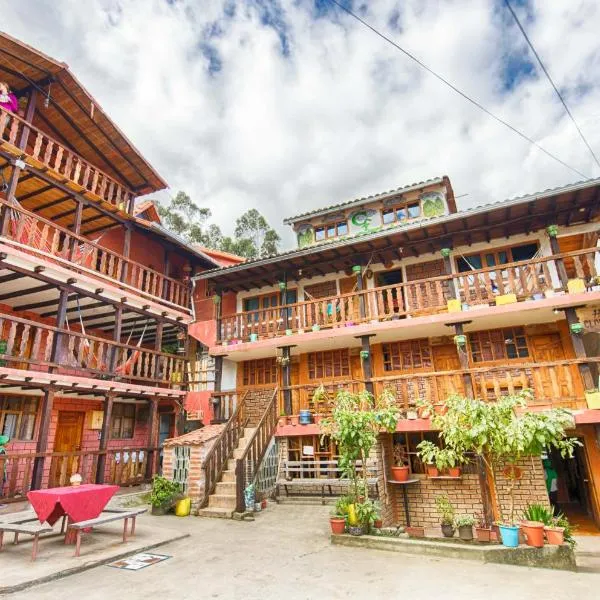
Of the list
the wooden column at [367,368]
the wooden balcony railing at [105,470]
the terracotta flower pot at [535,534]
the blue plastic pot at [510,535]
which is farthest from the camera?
the wooden balcony railing at [105,470]

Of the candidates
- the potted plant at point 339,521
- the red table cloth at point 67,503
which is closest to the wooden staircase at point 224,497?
the potted plant at point 339,521

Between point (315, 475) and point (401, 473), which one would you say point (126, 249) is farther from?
point (401, 473)

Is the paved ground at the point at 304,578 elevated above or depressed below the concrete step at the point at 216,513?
below

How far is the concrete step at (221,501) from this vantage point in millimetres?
9148

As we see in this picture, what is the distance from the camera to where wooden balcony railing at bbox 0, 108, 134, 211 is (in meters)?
10.6

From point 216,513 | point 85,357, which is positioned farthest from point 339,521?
point 85,357

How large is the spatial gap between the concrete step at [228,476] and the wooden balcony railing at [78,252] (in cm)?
648

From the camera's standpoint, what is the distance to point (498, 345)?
11.6 metres

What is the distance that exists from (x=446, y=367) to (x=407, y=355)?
1.17m

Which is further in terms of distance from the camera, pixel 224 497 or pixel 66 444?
pixel 66 444

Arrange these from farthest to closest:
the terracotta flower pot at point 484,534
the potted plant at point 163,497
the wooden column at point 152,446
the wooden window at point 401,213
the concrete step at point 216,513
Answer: the wooden window at point 401,213
the wooden column at point 152,446
the potted plant at point 163,497
the concrete step at point 216,513
the terracotta flower pot at point 484,534

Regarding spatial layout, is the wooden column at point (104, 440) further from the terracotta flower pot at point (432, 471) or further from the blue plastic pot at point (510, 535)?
the blue plastic pot at point (510, 535)

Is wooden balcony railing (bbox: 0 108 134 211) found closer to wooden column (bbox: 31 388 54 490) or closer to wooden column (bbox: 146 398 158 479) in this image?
wooden column (bbox: 31 388 54 490)

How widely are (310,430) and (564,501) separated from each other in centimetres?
953
